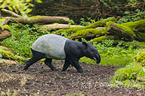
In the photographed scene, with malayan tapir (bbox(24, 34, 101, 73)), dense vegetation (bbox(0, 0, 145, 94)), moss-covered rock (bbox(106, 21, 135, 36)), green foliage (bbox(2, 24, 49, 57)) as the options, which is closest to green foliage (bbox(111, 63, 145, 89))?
dense vegetation (bbox(0, 0, 145, 94))

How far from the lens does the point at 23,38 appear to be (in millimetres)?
11492

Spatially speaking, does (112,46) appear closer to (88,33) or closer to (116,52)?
(116,52)

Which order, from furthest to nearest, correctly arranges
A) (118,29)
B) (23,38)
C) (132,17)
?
(132,17) < (23,38) < (118,29)

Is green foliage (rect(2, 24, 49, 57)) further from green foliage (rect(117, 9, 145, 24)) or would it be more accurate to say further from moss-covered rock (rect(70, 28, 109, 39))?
green foliage (rect(117, 9, 145, 24))

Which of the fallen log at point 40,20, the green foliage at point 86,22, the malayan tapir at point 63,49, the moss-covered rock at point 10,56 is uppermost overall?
the malayan tapir at point 63,49

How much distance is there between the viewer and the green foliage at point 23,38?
9.66m

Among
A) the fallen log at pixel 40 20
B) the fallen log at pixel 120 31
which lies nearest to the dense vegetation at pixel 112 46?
the fallen log at pixel 120 31

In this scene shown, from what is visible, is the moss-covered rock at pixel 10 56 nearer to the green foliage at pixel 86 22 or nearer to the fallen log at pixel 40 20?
the fallen log at pixel 40 20

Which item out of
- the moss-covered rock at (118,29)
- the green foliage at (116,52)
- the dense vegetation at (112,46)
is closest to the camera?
the dense vegetation at (112,46)

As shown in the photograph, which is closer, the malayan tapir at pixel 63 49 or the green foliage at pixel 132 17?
the malayan tapir at pixel 63 49

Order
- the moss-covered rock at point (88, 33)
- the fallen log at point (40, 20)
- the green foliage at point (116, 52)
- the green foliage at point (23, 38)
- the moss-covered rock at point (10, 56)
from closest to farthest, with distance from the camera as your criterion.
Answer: the moss-covered rock at point (10, 56) → the green foliage at point (116, 52) → the green foliage at point (23, 38) → the moss-covered rock at point (88, 33) → the fallen log at point (40, 20)

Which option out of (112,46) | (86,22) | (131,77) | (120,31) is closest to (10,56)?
(131,77)

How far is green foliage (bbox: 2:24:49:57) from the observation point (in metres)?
9.66

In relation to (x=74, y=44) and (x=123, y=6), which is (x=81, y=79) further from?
(x=123, y=6)
